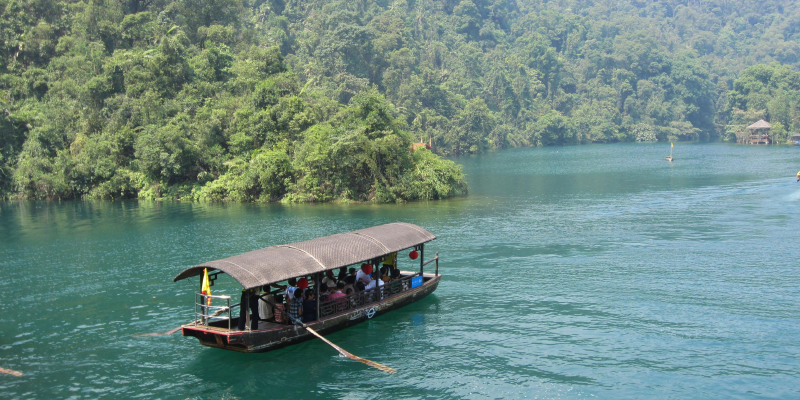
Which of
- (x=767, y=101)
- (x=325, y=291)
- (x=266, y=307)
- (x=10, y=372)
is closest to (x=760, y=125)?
(x=767, y=101)

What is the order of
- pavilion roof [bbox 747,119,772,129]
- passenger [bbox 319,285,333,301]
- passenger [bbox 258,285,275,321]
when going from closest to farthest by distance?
A: passenger [bbox 258,285,275,321]
passenger [bbox 319,285,333,301]
pavilion roof [bbox 747,119,772,129]

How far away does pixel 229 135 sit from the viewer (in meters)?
53.1

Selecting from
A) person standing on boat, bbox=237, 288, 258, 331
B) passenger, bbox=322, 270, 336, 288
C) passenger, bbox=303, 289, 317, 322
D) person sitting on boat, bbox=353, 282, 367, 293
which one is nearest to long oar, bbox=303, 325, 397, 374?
passenger, bbox=303, 289, 317, 322

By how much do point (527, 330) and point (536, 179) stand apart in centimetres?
4344

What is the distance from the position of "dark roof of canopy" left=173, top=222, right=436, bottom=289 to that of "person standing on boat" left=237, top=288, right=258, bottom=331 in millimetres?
716

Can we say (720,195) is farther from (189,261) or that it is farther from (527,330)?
(189,261)

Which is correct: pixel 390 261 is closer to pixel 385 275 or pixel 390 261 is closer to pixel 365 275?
pixel 385 275

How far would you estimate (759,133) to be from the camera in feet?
371

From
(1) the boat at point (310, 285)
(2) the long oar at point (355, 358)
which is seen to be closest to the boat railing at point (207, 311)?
(1) the boat at point (310, 285)

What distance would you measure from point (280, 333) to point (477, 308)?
7.12 meters

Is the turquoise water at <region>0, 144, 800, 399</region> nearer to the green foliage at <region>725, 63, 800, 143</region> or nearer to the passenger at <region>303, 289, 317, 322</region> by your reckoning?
the passenger at <region>303, 289, 317, 322</region>

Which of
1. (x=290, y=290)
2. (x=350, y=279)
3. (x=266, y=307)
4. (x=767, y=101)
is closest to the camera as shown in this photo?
(x=266, y=307)

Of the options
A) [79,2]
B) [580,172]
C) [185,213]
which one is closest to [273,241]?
[185,213]

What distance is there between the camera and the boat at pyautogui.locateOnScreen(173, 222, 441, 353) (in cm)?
1694
